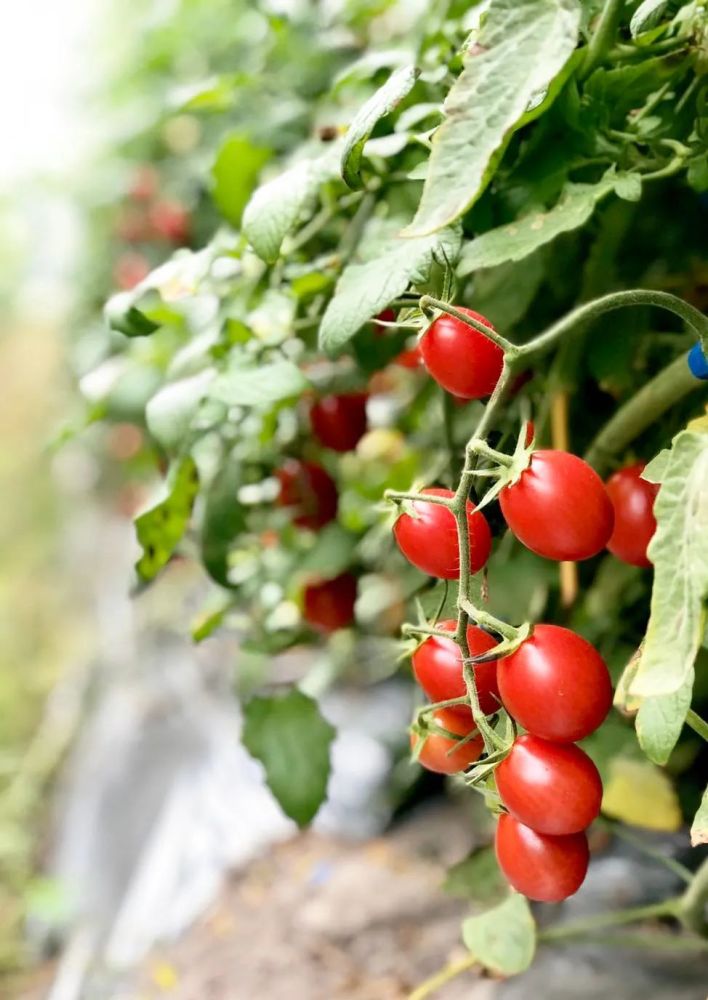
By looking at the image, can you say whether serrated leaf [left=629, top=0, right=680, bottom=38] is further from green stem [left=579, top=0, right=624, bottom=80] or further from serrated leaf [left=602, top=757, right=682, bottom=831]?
serrated leaf [left=602, top=757, right=682, bottom=831]

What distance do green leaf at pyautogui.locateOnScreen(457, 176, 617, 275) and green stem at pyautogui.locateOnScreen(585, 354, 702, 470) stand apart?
129mm

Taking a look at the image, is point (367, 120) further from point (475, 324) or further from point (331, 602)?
point (331, 602)

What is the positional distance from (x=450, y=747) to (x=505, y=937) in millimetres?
190

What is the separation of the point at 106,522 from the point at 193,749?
1.11 metres

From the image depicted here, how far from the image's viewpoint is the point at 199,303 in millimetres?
686

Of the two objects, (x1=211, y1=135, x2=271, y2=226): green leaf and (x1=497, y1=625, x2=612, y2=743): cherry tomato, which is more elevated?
(x1=211, y1=135, x2=271, y2=226): green leaf

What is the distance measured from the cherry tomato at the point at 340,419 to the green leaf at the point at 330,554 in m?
0.10

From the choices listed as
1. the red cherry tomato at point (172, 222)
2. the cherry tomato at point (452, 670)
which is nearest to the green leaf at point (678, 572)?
the cherry tomato at point (452, 670)

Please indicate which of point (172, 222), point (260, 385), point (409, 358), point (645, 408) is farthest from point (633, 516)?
point (172, 222)

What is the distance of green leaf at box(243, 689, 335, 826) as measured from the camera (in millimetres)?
587

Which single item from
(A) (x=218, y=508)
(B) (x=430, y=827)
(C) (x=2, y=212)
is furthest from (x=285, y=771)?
(C) (x=2, y=212)

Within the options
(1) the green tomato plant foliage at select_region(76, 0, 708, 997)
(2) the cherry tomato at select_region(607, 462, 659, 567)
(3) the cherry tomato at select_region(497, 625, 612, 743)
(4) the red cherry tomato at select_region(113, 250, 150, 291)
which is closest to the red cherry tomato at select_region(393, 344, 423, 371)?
(1) the green tomato plant foliage at select_region(76, 0, 708, 997)

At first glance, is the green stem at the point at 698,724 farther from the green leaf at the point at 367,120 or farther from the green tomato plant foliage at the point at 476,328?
the green leaf at the point at 367,120

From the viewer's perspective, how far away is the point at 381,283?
0.40 meters
